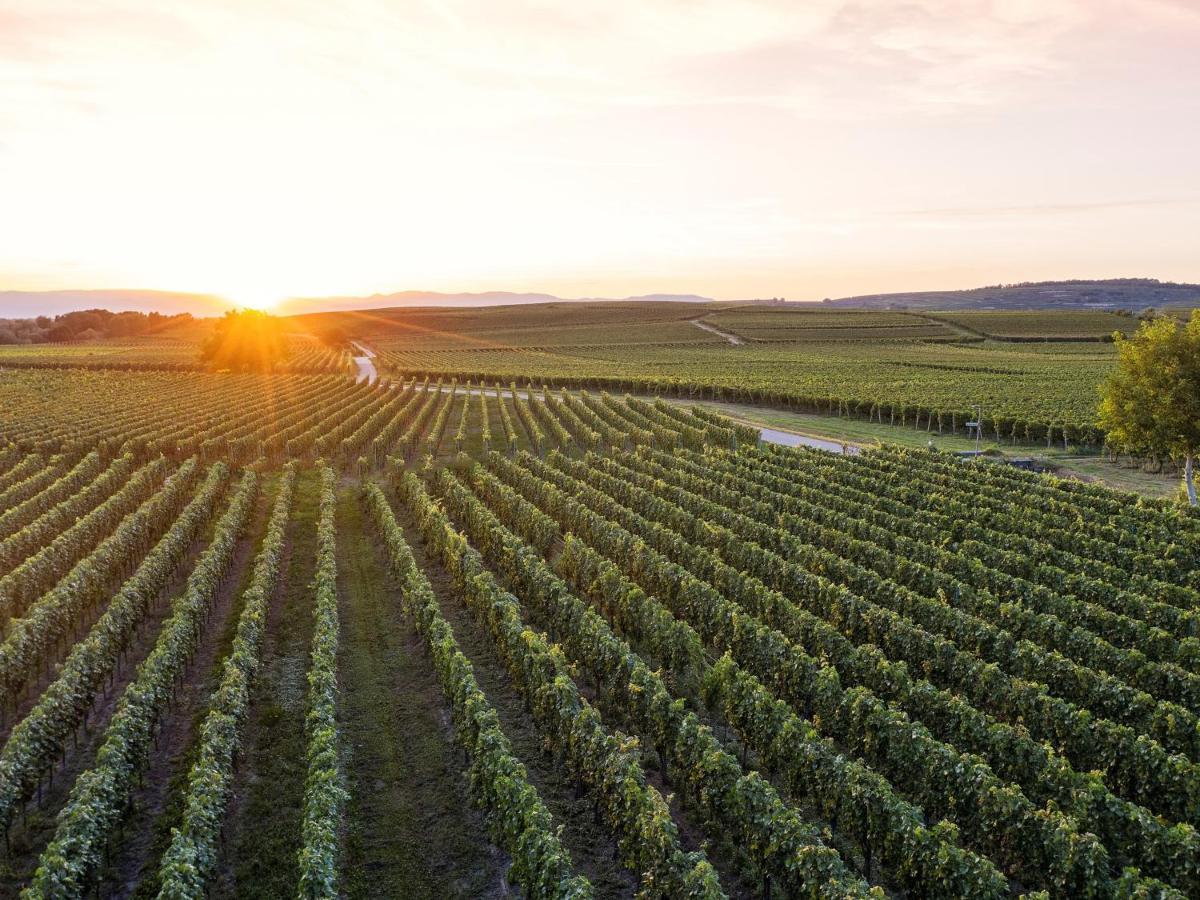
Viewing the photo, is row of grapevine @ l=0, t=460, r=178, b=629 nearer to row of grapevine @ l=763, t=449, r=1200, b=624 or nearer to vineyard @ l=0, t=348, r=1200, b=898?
vineyard @ l=0, t=348, r=1200, b=898

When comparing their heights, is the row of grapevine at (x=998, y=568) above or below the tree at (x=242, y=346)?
below

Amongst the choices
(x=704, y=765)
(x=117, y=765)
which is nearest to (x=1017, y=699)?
(x=704, y=765)

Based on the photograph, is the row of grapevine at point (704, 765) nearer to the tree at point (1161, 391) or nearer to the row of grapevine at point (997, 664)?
the row of grapevine at point (997, 664)

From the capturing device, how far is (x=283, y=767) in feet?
50.4

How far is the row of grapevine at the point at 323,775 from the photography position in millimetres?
11195

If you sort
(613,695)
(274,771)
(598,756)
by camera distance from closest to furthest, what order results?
(598,756) → (274,771) → (613,695)

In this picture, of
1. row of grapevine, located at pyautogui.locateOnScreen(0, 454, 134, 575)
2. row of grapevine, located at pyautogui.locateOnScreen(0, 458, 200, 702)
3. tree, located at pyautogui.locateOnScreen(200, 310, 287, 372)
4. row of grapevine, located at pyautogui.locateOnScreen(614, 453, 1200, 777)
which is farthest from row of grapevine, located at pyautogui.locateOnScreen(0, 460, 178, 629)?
tree, located at pyautogui.locateOnScreen(200, 310, 287, 372)

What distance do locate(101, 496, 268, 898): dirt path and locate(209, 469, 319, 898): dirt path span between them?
0.99 meters

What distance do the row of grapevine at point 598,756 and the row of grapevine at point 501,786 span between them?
1.10 metres

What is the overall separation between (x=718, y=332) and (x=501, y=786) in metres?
161

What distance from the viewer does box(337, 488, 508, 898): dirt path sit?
12711mm

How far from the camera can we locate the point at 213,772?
1309 cm

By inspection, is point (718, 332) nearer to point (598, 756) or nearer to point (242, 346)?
point (242, 346)

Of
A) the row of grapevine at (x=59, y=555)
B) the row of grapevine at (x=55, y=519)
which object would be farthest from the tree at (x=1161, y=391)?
the row of grapevine at (x=55, y=519)
